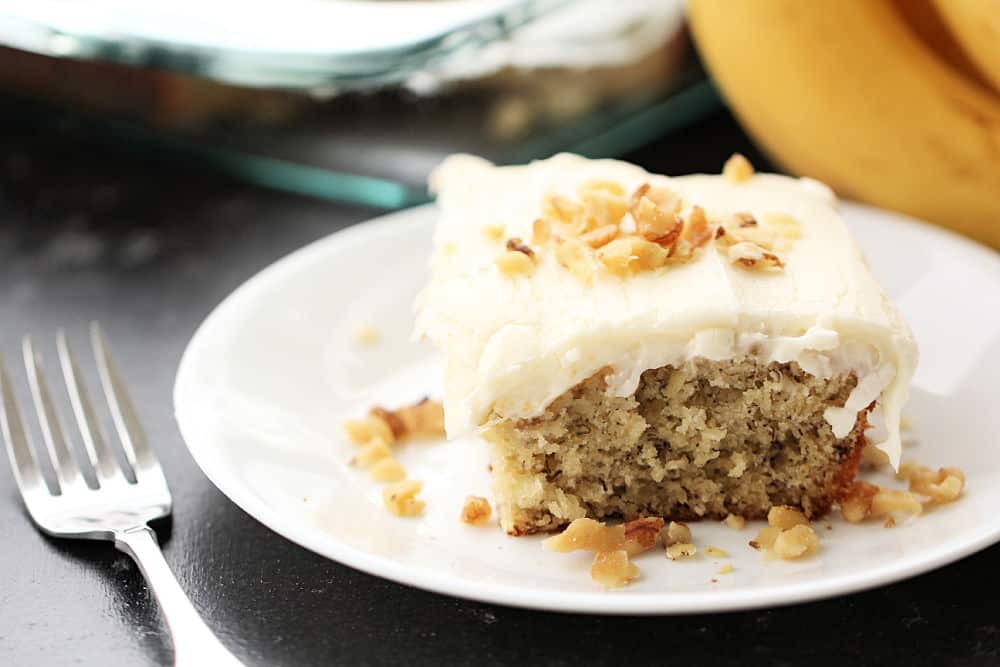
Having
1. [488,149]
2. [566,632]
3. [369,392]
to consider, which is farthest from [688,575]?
[488,149]

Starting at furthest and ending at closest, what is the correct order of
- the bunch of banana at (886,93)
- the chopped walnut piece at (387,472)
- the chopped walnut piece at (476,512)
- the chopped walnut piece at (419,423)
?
the bunch of banana at (886,93) < the chopped walnut piece at (419,423) < the chopped walnut piece at (387,472) < the chopped walnut piece at (476,512)

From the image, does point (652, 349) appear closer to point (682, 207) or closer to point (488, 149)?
point (682, 207)

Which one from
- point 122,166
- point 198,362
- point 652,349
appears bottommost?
point 122,166

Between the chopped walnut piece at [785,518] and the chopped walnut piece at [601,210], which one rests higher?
the chopped walnut piece at [601,210]

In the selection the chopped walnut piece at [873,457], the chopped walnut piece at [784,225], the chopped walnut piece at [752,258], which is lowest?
the chopped walnut piece at [873,457]

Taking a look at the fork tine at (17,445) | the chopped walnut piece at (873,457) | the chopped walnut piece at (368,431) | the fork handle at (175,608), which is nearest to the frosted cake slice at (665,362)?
the chopped walnut piece at (873,457)

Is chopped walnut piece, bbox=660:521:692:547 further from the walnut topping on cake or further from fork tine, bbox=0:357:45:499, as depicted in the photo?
fork tine, bbox=0:357:45:499

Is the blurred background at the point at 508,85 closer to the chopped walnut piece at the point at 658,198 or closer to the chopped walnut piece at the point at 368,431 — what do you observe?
the chopped walnut piece at the point at 658,198

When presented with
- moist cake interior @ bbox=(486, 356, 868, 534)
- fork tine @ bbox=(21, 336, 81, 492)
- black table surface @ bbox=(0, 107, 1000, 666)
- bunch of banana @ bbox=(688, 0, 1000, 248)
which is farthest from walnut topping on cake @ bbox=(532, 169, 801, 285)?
fork tine @ bbox=(21, 336, 81, 492)
